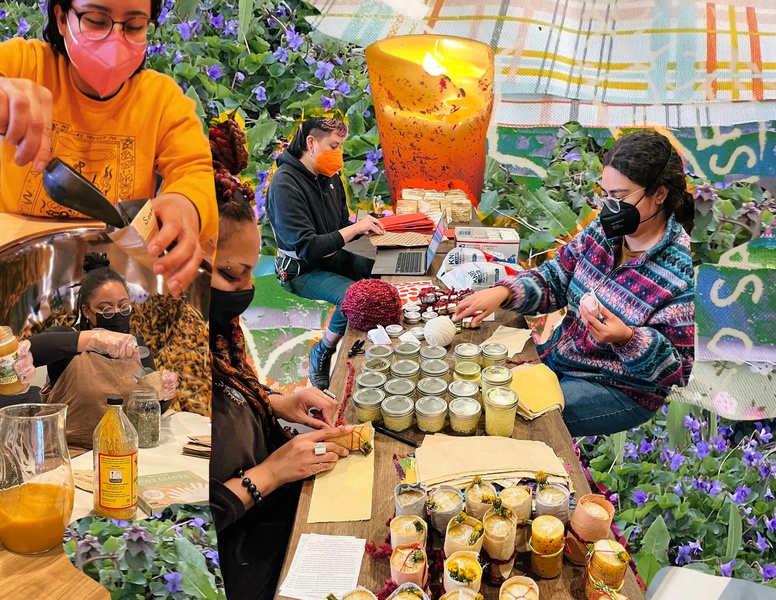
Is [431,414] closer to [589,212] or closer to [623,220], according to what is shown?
[623,220]

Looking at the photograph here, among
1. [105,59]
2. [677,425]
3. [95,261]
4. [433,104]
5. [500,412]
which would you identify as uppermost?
[105,59]

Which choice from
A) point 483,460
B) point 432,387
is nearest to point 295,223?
point 432,387

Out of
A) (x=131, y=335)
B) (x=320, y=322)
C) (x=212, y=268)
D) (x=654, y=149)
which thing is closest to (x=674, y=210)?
(x=654, y=149)

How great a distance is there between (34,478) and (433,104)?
112 inches

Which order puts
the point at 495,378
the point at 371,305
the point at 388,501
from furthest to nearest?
the point at 371,305
the point at 495,378
the point at 388,501

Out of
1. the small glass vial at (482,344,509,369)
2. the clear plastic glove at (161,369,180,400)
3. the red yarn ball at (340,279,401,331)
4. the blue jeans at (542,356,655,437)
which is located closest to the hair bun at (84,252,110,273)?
the clear plastic glove at (161,369,180,400)

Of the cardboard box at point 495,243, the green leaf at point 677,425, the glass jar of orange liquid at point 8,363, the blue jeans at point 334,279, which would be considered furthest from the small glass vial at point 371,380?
the green leaf at point 677,425

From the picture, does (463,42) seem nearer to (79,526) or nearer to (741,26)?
(741,26)

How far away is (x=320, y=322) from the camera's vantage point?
4.41 m

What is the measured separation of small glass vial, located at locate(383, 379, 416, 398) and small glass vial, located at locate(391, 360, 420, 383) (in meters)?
0.04

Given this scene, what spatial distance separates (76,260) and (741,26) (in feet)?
8.43

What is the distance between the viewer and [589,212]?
409cm

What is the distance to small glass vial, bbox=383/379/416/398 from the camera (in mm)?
1867

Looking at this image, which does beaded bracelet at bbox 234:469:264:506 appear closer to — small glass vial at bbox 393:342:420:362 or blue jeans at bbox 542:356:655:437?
small glass vial at bbox 393:342:420:362
